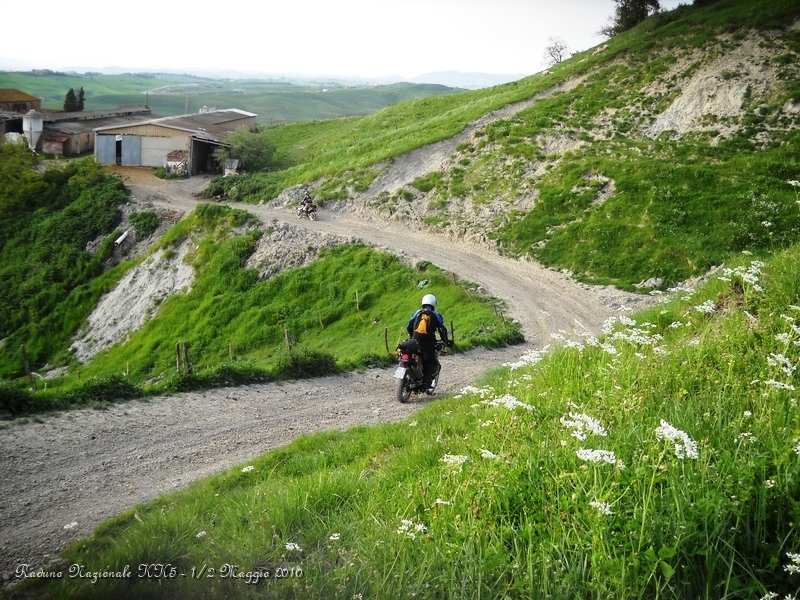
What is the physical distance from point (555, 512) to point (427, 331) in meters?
10.1

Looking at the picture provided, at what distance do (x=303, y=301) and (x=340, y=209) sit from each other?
465 inches

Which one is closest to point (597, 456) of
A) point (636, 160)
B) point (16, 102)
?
point (636, 160)

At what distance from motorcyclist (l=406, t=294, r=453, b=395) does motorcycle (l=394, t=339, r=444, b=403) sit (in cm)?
10

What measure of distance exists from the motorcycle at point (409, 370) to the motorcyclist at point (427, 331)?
0.10 m

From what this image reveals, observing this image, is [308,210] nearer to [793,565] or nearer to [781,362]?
[781,362]

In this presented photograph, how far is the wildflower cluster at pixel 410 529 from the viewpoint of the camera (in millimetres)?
5469

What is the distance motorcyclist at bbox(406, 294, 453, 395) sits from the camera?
15.5 meters

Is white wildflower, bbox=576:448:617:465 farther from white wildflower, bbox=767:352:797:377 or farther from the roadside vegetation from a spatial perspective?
white wildflower, bbox=767:352:797:377

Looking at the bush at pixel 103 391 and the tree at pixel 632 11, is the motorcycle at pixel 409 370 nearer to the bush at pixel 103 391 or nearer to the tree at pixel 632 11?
the bush at pixel 103 391

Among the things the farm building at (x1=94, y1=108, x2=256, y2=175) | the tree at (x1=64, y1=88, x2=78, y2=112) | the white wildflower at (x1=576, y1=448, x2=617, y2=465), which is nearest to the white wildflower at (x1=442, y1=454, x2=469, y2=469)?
the white wildflower at (x1=576, y1=448, x2=617, y2=465)

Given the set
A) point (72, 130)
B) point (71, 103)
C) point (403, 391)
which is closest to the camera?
point (403, 391)

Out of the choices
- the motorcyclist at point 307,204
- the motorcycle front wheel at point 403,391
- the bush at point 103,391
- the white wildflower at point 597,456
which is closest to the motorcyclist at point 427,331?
the motorcycle front wheel at point 403,391

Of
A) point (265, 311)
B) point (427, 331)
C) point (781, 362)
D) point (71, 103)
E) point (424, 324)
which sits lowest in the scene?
point (265, 311)

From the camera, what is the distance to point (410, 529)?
5812mm
